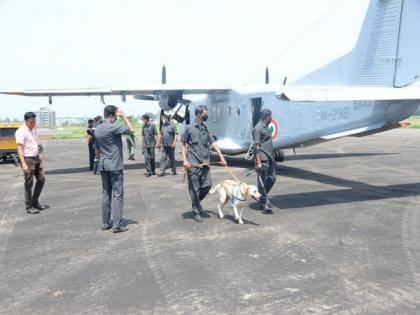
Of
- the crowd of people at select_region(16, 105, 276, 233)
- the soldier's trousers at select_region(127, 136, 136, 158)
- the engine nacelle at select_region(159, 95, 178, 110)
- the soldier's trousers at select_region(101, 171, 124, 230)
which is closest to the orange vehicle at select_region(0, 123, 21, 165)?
the soldier's trousers at select_region(127, 136, 136, 158)

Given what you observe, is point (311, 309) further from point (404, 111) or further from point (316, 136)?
point (316, 136)

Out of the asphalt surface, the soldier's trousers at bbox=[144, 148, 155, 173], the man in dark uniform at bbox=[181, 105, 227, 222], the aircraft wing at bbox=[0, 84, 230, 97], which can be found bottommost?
the asphalt surface

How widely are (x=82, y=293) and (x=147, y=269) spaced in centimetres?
100

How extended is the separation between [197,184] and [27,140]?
4037 mm

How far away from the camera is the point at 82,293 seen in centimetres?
479

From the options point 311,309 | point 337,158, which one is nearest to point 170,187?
point 311,309

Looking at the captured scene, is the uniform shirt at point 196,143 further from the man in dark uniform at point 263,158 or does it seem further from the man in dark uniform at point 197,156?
the man in dark uniform at point 263,158

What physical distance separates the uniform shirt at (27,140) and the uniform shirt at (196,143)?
3.54m

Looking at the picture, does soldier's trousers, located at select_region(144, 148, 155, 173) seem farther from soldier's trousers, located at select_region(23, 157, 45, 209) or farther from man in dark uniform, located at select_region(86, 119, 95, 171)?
soldier's trousers, located at select_region(23, 157, 45, 209)

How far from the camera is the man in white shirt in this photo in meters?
8.91

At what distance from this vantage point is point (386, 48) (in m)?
10.4

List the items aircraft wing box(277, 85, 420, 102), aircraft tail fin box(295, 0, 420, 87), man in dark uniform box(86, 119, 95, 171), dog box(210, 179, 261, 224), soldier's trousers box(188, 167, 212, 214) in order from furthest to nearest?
man in dark uniform box(86, 119, 95, 171) < aircraft tail fin box(295, 0, 420, 87) < soldier's trousers box(188, 167, 212, 214) < aircraft wing box(277, 85, 420, 102) < dog box(210, 179, 261, 224)

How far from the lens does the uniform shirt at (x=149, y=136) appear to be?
1490 cm

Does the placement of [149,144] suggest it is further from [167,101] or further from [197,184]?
[197,184]
